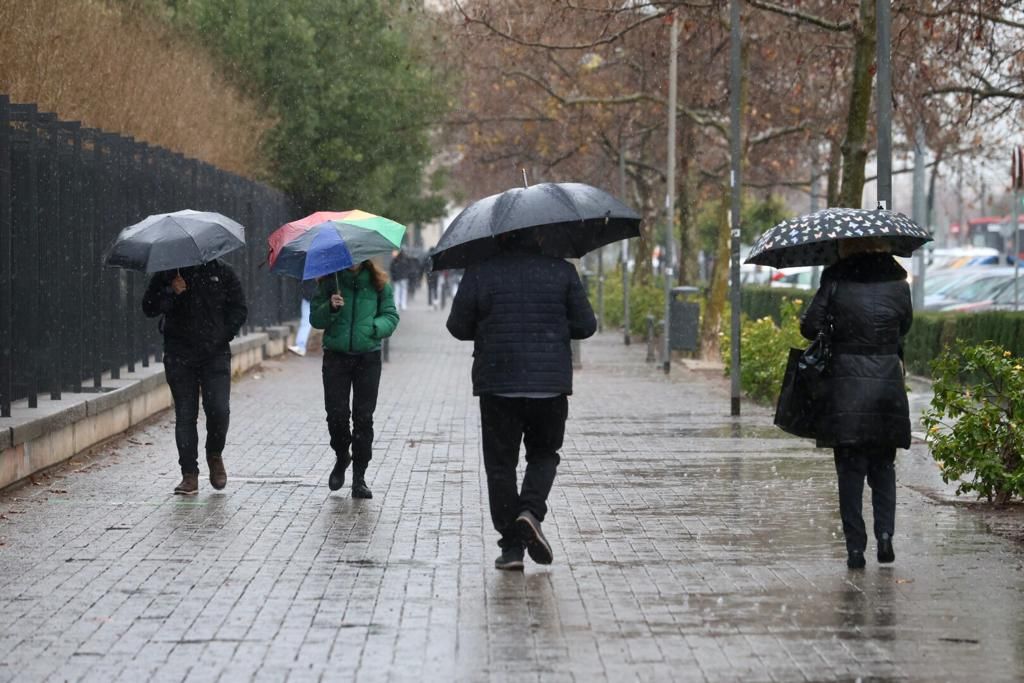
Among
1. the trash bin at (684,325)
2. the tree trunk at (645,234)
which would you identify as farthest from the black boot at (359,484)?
the tree trunk at (645,234)

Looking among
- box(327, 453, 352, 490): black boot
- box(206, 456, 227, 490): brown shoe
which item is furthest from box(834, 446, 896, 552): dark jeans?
box(206, 456, 227, 490): brown shoe

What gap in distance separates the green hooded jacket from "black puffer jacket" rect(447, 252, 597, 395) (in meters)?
2.69

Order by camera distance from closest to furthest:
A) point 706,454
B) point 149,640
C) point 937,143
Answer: point 149,640 → point 706,454 → point 937,143

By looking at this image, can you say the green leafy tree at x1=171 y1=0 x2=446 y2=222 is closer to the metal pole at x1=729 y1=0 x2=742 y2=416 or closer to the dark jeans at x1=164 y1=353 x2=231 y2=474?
the metal pole at x1=729 y1=0 x2=742 y2=416

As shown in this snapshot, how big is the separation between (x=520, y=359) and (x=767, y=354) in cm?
1268

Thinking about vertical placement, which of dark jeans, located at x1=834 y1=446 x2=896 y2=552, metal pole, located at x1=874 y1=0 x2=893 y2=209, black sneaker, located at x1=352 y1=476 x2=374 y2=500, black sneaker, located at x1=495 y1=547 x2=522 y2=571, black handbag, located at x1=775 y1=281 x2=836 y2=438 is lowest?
black sneaker, located at x1=352 y1=476 x2=374 y2=500

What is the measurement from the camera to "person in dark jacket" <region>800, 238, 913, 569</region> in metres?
9.16

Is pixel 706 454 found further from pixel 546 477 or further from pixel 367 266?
pixel 546 477

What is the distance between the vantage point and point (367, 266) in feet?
39.2

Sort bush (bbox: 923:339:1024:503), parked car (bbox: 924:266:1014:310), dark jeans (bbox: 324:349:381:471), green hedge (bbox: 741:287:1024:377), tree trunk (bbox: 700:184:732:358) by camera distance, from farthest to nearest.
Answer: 1. parked car (bbox: 924:266:1014:310)
2. tree trunk (bbox: 700:184:732:358)
3. green hedge (bbox: 741:287:1024:377)
4. dark jeans (bbox: 324:349:381:471)
5. bush (bbox: 923:339:1024:503)

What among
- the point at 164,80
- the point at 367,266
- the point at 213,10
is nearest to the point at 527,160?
the point at 213,10

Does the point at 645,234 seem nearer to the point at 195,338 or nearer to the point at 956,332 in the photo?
the point at 956,332

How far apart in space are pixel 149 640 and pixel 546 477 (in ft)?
7.82

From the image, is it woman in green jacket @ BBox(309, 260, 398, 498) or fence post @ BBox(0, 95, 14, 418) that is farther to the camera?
fence post @ BBox(0, 95, 14, 418)
